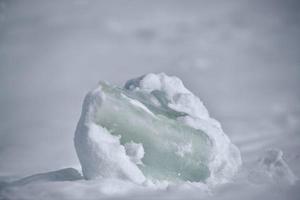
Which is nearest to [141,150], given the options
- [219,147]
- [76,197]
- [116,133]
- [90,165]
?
[116,133]

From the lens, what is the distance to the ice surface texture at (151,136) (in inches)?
535

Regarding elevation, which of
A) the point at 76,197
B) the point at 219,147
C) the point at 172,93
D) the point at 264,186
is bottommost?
the point at 76,197

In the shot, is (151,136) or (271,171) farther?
(271,171)

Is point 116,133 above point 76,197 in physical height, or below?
above

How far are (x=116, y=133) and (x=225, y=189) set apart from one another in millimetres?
5054

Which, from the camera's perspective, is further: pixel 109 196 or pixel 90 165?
pixel 90 165

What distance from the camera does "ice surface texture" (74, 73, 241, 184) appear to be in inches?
535

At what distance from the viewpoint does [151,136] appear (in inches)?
598

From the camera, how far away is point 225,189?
544 inches

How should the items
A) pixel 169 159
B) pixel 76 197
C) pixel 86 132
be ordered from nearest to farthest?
pixel 76 197
pixel 86 132
pixel 169 159

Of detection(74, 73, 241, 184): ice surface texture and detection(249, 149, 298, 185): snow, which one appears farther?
detection(249, 149, 298, 185): snow

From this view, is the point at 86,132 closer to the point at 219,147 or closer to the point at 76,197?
the point at 76,197

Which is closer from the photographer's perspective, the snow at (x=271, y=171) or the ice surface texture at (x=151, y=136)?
the ice surface texture at (x=151, y=136)

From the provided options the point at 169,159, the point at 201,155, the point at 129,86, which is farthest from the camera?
the point at 129,86
